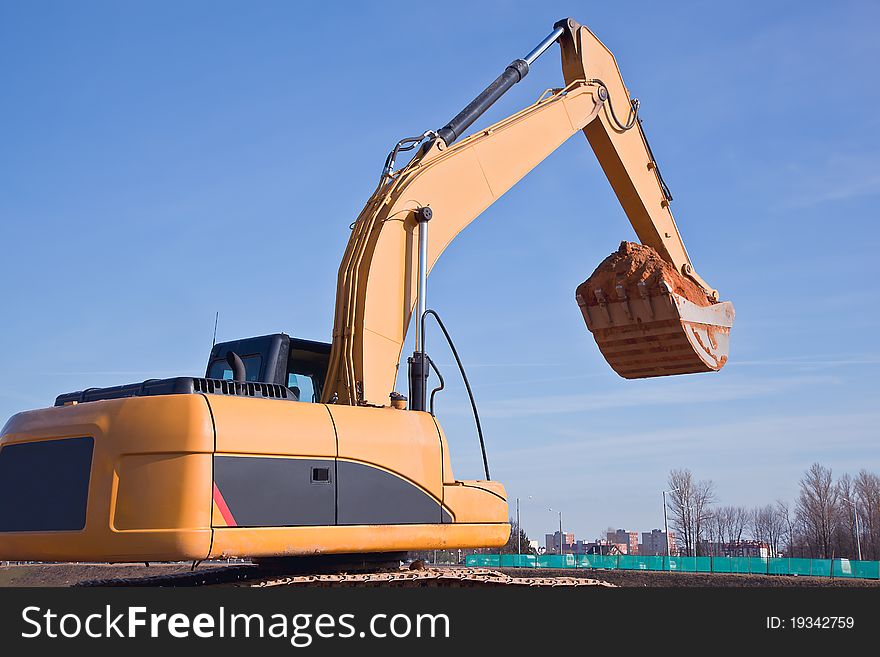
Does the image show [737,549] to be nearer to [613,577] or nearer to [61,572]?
[613,577]

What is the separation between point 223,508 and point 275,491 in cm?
40

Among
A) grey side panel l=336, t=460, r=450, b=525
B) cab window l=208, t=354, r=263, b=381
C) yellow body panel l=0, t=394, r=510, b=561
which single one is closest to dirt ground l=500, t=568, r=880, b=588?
cab window l=208, t=354, r=263, b=381

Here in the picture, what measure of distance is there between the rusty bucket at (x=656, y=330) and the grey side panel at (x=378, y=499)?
20.8 ft

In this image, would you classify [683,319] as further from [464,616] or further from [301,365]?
[464,616]

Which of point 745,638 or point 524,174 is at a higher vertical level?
point 524,174

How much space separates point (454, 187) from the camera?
9516 millimetres

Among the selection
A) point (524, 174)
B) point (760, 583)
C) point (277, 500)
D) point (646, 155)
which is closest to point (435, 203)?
point (524, 174)

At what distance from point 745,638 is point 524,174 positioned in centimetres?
661

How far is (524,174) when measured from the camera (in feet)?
35.5

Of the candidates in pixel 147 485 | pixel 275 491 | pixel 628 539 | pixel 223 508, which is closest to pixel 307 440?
pixel 275 491

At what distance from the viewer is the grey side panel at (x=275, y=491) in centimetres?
611

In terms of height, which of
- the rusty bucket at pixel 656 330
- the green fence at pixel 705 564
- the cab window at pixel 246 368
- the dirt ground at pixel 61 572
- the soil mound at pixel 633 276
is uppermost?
the soil mound at pixel 633 276

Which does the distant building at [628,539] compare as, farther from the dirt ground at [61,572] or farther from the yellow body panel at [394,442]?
the yellow body panel at [394,442]

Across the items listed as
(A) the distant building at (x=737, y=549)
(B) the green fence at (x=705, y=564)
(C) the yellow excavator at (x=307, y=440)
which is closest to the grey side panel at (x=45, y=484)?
(C) the yellow excavator at (x=307, y=440)
